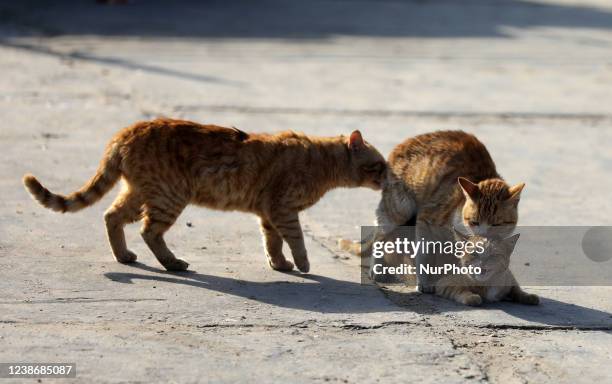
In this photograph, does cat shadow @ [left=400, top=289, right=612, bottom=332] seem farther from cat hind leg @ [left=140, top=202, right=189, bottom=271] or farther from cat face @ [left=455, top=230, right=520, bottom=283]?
cat hind leg @ [left=140, top=202, right=189, bottom=271]

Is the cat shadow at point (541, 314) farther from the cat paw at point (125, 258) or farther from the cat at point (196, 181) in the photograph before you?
the cat paw at point (125, 258)

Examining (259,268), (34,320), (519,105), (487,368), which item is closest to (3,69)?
(519,105)

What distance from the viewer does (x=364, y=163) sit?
23.5ft

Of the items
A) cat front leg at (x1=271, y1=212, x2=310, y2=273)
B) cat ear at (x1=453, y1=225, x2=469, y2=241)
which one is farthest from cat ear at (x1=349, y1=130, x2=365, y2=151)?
cat ear at (x1=453, y1=225, x2=469, y2=241)

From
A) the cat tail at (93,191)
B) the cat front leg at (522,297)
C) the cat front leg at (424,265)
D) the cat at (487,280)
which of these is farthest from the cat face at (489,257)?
the cat tail at (93,191)

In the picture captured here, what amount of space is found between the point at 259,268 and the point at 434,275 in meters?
1.17

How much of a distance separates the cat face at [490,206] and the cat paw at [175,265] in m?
1.82

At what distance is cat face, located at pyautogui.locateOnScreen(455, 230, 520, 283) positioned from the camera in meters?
6.07

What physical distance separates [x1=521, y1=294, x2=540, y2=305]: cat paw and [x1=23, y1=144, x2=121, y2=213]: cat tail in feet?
8.65

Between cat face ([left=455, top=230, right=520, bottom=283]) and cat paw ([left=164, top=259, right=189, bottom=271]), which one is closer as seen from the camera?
cat face ([left=455, top=230, right=520, bottom=283])

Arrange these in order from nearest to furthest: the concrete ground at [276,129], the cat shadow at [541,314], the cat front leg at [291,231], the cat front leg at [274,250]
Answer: the concrete ground at [276,129]
the cat shadow at [541,314]
the cat front leg at [291,231]
the cat front leg at [274,250]

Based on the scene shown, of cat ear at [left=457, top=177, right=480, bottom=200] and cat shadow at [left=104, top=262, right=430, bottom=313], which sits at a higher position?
cat ear at [left=457, top=177, right=480, bottom=200]

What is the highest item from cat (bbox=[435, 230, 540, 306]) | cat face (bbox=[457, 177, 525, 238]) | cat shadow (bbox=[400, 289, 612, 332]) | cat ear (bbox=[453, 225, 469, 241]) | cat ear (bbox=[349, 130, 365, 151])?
cat ear (bbox=[349, 130, 365, 151])

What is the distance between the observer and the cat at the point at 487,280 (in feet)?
20.0
